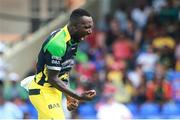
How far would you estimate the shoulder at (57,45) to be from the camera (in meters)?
8.20

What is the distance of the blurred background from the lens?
15039 mm

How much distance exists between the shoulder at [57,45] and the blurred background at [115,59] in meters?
4.49

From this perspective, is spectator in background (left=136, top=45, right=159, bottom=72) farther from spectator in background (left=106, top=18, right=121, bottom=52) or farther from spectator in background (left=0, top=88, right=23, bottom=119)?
spectator in background (left=0, top=88, right=23, bottom=119)

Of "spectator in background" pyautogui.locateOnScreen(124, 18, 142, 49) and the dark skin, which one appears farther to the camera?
"spectator in background" pyautogui.locateOnScreen(124, 18, 142, 49)

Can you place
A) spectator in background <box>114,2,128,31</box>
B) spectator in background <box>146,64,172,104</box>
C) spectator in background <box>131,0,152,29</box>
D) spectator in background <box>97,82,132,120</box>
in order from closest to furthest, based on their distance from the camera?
spectator in background <box>97,82,132,120</box>, spectator in background <box>146,64,172,104</box>, spectator in background <box>131,0,152,29</box>, spectator in background <box>114,2,128,31</box>

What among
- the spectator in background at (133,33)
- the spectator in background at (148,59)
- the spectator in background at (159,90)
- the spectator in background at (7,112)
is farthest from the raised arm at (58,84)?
the spectator in background at (133,33)

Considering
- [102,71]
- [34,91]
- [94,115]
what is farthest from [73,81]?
[34,91]

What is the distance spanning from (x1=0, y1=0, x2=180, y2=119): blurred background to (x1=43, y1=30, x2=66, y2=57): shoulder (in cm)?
449

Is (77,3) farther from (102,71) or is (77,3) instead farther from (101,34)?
(102,71)

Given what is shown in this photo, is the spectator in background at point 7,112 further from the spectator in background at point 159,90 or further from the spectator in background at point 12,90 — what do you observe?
the spectator in background at point 159,90

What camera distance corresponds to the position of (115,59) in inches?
684

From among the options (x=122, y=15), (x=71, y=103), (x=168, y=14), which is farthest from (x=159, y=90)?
(x=71, y=103)

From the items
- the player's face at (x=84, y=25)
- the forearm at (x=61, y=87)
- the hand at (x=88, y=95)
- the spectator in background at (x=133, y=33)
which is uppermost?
the spectator in background at (x=133, y=33)

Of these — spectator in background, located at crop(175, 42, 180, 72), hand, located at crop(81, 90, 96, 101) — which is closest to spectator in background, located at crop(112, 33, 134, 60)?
spectator in background, located at crop(175, 42, 180, 72)
